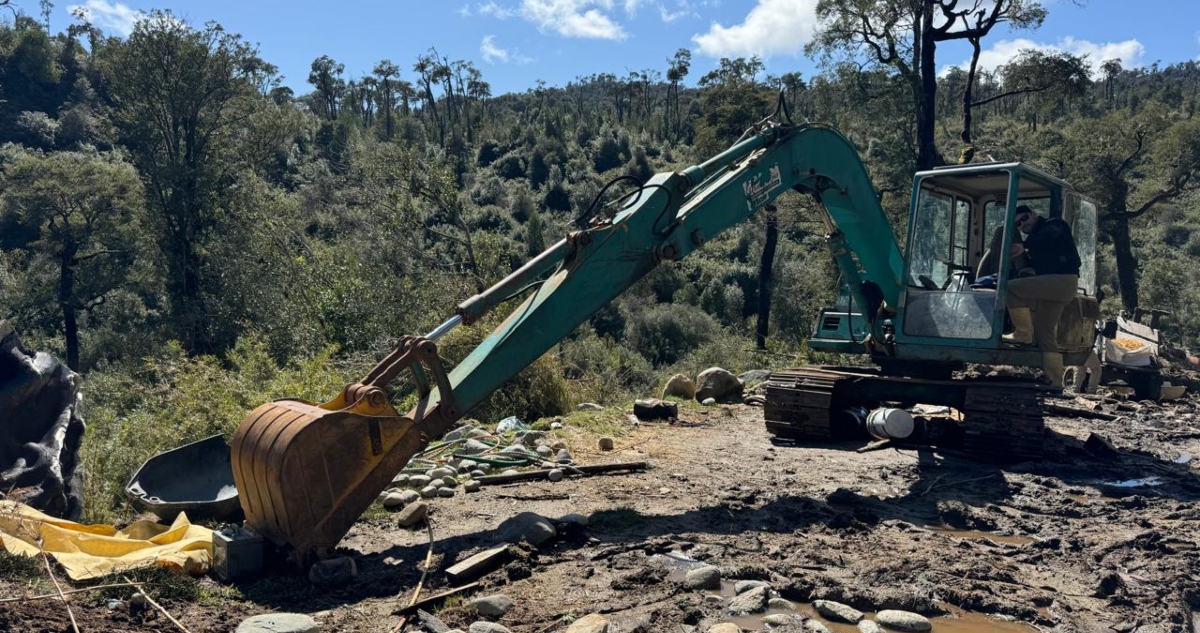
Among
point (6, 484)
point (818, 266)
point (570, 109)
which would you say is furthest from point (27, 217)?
point (570, 109)

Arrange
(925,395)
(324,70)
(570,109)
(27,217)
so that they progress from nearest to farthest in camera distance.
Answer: (925,395) < (27,217) < (324,70) < (570,109)

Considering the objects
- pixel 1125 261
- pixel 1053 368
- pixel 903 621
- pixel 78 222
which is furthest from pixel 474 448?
pixel 78 222

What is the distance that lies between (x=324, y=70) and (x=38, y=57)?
20.1m

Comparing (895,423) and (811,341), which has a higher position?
(811,341)

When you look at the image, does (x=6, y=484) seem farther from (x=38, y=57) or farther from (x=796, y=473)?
(x=38, y=57)

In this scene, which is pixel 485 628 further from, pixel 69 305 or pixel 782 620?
pixel 69 305

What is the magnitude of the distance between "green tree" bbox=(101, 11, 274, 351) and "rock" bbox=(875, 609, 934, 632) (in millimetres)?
21253

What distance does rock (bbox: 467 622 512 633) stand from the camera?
173 inches

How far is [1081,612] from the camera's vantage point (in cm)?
488

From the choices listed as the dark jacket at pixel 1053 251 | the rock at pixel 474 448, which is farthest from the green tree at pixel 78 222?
the dark jacket at pixel 1053 251

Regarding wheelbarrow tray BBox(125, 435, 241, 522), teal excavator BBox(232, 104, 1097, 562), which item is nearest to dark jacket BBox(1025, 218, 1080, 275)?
teal excavator BBox(232, 104, 1097, 562)

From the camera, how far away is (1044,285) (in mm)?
8352

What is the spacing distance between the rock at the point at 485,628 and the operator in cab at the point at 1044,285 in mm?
6103

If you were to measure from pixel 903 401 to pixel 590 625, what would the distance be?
5.94 meters
